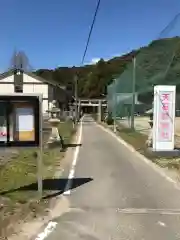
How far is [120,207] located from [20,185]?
300cm

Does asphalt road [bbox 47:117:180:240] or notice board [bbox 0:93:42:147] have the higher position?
notice board [bbox 0:93:42:147]

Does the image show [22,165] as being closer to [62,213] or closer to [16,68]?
[62,213]

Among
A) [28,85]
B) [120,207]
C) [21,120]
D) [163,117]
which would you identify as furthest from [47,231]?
[28,85]

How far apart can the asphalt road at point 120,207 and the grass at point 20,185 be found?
67 cm

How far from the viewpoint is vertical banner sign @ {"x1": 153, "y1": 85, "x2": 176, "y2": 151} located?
15.5 m

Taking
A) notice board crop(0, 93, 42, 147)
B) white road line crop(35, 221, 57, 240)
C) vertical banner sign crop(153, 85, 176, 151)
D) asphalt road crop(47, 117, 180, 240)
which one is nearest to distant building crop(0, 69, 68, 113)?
vertical banner sign crop(153, 85, 176, 151)

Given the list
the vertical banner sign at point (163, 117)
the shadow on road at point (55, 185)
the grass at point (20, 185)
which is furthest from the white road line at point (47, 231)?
the vertical banner sign at point (163, 117)

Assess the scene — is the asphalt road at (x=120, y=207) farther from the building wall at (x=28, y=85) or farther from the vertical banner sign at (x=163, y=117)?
the building wall at (x=28, y=85)

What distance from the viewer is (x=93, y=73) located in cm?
12675

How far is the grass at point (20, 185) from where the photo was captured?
7398 millimetres

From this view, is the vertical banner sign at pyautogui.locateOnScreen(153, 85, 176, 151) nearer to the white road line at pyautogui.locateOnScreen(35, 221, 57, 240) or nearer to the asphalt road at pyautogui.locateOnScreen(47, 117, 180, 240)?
the asphalt road at pyautogui.locateOnScreen(47, 117, 180, 240)

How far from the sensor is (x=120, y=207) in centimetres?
780

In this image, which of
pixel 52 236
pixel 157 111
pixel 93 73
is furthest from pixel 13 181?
pixel 93 73

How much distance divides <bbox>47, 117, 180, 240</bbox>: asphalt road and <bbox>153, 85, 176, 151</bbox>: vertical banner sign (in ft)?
10.2
